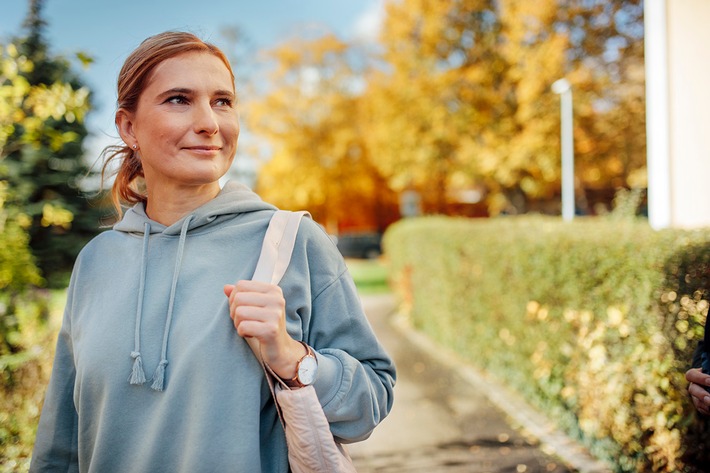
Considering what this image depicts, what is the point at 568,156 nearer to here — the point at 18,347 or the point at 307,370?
the point at 18,347

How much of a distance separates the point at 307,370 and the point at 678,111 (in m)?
7.21

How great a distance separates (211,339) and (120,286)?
1.13 ft

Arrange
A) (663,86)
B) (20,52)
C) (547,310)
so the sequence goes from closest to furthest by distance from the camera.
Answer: (20,52) < (547,310) < (663,86)

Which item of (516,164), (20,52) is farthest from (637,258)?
(516,164)

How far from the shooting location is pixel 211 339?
4.56ft

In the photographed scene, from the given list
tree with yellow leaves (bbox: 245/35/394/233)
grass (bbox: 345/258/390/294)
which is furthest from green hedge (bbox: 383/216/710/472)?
tree with yellow leaves (bbox: 245/35/394/233)

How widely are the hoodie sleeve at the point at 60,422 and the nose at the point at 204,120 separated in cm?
66

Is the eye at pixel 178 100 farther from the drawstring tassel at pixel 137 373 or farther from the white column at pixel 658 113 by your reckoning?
the white column at pixel 658 113

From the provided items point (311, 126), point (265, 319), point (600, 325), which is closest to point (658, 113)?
point (600, 325)

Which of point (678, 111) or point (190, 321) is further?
point (678, 111)

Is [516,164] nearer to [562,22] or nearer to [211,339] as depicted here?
[562,22]

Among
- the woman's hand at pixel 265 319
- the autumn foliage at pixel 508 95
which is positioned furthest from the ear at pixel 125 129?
the autumn foliage at pixel 508 95

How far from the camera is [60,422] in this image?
165 cm

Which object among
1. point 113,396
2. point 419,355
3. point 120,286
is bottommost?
point 419,355
